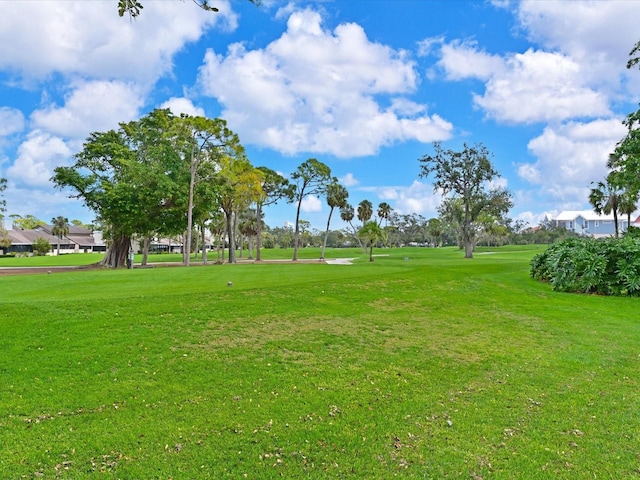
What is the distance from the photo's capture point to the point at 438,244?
→ 119125 mm

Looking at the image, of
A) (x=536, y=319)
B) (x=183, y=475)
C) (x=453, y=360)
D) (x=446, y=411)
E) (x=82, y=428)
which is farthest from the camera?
(x=536, y=319)

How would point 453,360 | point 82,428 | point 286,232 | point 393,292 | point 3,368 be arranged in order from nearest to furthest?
point 82,428 → point 3,368 → point 453,360 → point 393,292 → point 286,232

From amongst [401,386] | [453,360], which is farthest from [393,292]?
[401,386]

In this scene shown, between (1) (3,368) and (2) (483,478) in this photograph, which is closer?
(2) (483,478)

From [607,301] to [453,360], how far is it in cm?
1060

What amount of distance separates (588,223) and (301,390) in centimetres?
13296

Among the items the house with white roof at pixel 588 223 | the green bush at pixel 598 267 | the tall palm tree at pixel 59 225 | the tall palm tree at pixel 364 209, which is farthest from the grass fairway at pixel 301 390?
the house with white roof at pixel 588 223

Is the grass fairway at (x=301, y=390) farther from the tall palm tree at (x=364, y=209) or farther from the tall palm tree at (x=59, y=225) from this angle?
the tall palm tree at (x=59, y=225)

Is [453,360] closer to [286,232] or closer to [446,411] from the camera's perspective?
[446,411]

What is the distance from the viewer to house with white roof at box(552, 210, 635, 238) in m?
111

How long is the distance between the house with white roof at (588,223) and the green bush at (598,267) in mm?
106270

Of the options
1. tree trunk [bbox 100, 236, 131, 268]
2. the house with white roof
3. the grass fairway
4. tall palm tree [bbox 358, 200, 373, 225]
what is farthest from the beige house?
the house with white roof

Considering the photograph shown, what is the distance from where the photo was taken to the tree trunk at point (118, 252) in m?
36.1

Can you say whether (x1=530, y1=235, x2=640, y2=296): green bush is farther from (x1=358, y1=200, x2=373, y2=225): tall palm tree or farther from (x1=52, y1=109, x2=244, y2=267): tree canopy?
(x1=358, y1=200, x2=373, y2=225): tall palm tree
